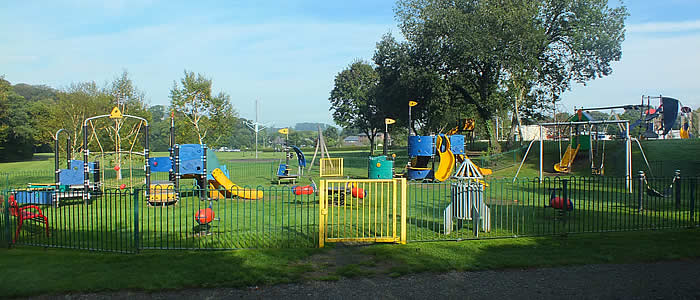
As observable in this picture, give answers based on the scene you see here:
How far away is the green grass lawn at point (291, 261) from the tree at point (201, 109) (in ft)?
77.8

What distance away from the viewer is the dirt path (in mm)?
6492

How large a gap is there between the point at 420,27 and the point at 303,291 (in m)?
28.2

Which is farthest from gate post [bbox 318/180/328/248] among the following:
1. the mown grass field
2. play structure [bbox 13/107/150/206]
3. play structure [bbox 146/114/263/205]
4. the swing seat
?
the swing seat

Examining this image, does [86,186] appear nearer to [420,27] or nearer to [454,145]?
[454,145]

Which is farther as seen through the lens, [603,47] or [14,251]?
[603,47]

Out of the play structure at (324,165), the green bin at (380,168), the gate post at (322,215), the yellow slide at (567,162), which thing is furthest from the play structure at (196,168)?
the yellow slide at (567,162)

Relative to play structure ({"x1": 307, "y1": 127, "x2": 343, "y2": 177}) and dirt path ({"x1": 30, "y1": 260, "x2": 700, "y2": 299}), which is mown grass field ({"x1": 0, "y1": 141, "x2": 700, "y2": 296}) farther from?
play structure ({"x1": 307, "y1": 127, "x2": 343, "y2": 177})

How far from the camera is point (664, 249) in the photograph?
8727 millimetres

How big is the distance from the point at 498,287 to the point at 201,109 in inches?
1156

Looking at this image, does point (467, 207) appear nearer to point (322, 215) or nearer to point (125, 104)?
point (322, 215)

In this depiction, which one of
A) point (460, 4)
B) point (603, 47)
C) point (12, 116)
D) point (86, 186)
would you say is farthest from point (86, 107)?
point (12, 116)

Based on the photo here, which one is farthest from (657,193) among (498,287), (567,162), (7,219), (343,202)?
(7,219)

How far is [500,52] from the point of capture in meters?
28.8

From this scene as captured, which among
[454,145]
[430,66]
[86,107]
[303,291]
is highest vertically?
[430,66]
